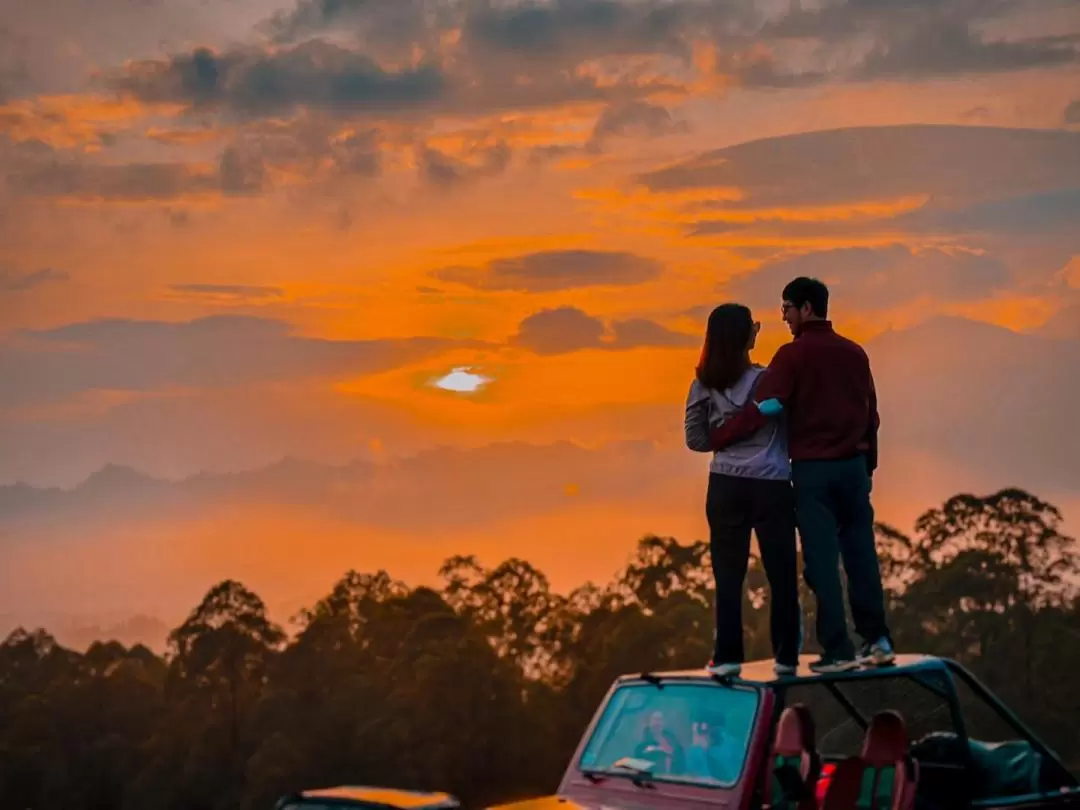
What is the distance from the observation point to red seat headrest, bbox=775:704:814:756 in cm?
1115

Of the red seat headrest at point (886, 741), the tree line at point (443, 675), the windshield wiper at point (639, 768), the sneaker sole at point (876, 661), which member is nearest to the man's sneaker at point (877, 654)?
the sneaker sole at point (876, 661)

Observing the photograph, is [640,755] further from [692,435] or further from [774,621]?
[692,435]

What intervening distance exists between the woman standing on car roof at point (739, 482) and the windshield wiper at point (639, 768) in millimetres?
817

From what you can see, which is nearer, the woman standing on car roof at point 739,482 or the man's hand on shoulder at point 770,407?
the man's hand on shoulder at point 770,407

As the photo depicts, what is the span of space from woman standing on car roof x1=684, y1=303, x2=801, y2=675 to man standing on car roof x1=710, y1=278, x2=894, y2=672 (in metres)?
0.11

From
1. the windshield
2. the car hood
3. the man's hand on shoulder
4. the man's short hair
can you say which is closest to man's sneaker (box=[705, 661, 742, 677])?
the windshield

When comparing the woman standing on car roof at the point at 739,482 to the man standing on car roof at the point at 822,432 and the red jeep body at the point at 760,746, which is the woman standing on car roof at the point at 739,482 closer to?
the man standing on car roof at the point at 822,432

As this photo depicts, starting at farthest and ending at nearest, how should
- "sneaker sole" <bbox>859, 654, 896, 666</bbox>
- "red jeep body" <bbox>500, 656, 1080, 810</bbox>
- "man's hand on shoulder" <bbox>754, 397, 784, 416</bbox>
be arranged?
"man's hand on shoulder" <bbox>754, 397, 784, 416</bbox> → "sneaker sole" <bbox>859, 654, 896, 666</bbox> → "red jeep body" <bbox>500, 656, 1080, 810</bbox>

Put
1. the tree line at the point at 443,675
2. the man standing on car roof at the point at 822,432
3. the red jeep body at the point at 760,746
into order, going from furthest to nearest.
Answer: the tree line at the point at 443,675 < the man standing on car roof at the point at 822,432 < the red jeep body at the point at 760,746

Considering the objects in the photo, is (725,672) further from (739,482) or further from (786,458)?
(786,458)

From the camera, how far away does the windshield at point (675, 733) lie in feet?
37.3

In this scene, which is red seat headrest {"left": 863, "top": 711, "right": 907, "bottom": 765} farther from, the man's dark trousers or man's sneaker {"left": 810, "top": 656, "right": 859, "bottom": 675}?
the man's dark trousers

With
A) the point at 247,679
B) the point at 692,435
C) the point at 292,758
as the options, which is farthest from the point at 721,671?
the point at 247,679

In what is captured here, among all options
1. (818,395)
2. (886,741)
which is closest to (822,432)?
(818,395)
